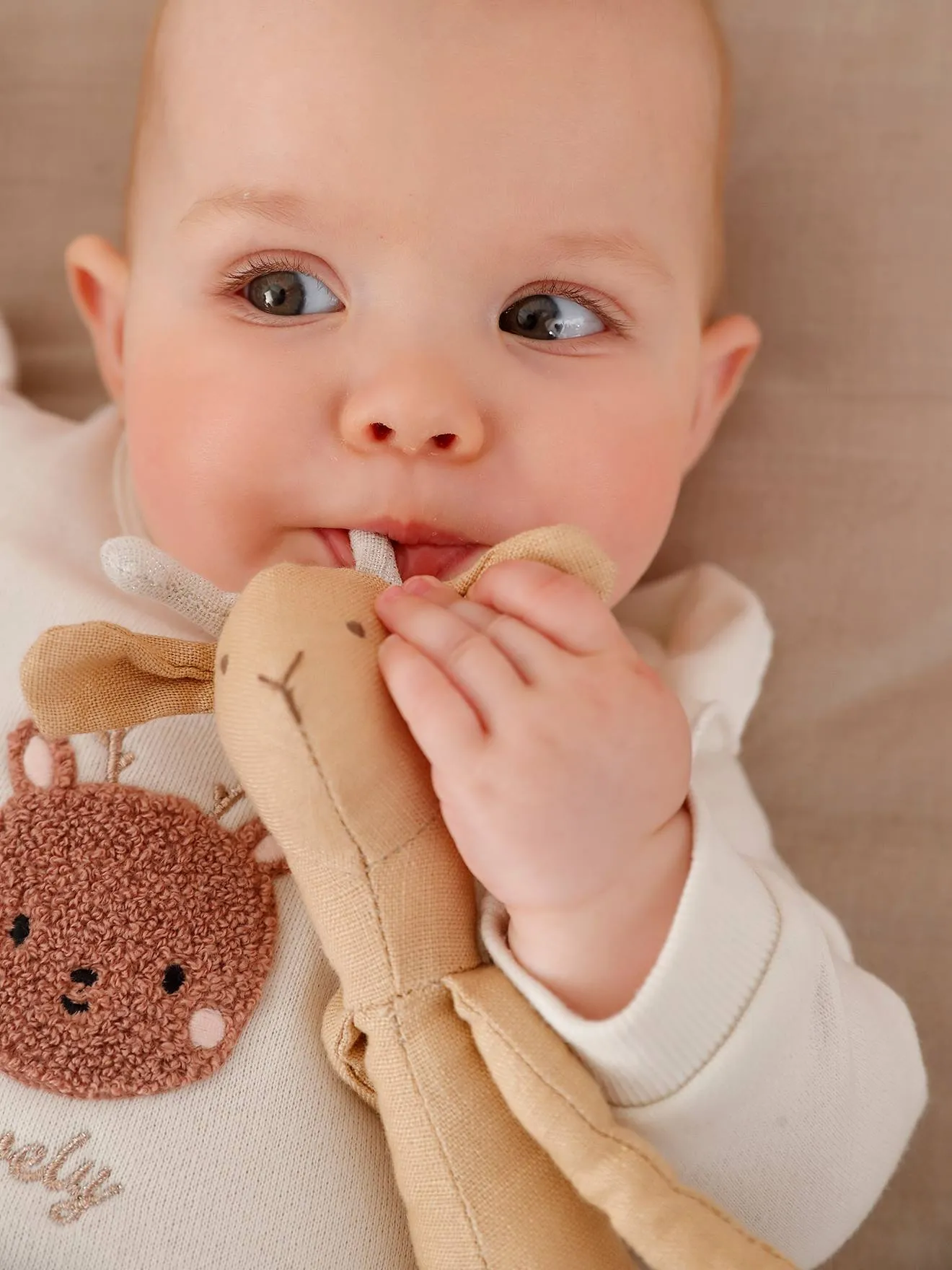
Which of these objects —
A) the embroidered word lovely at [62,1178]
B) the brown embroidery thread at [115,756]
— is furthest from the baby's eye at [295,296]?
the embroidered word lovely at [62,1178]

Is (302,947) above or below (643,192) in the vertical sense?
below

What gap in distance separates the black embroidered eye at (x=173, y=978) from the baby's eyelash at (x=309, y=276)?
49 centimetres

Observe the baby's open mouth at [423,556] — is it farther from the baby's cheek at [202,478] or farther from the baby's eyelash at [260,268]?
the baby's eyelash at [260,268]

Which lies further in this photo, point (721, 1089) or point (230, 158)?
point (230, 158)

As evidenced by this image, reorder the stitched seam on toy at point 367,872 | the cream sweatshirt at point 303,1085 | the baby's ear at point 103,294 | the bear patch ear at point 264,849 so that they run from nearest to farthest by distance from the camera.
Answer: the stitched seam on toy at point 367,872 < the cream sweatshirt at point 303,1085 < the bear patch ear at point 264,849 < the baby's ear at point 103,294

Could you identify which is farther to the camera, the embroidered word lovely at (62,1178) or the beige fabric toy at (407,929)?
the embroidered word lovely at (62,1178)

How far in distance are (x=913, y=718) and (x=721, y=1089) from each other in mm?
581

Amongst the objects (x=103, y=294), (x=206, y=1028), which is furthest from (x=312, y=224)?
(x=206, y=1028)

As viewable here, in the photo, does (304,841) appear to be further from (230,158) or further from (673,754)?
(230,158)

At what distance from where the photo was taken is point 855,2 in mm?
1286

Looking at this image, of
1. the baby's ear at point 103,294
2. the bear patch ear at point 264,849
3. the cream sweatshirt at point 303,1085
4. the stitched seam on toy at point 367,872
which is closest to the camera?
the stitched seam on toy at point 367,872

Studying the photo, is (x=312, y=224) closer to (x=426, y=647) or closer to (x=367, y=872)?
(x=426, y=647)

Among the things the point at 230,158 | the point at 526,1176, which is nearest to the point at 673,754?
the point at 526,1176

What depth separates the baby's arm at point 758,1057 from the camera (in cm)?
74
